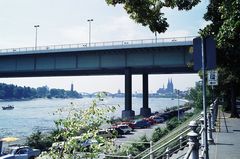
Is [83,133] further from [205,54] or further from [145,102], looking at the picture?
[145,102]

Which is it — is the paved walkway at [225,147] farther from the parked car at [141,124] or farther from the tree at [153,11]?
the parked car at [141,124]

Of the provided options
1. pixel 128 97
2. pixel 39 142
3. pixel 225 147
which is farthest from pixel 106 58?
pixel 225 147

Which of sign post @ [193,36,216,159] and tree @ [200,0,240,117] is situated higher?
tree @ [200,0,240,117]

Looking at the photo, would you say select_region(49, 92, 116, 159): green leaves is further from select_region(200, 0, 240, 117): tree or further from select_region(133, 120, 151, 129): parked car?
select_region(133, 120, 151, 129): parked car

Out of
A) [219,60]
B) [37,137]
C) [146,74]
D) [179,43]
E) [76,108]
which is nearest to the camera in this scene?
[76,108]

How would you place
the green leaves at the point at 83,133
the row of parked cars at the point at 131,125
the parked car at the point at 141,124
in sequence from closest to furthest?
the green leaves at the point at 83,133
the row of parked cars at the point at 131,125
the parked car at the point at 141,124

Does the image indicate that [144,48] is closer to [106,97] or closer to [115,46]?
[115,46]

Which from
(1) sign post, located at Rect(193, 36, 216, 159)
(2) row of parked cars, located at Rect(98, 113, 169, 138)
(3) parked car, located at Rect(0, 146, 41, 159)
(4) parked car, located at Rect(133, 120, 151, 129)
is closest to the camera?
(1) sign post, located at Rect(193, 36, 216, 159)

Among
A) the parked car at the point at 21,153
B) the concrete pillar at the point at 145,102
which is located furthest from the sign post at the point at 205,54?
the concrete pillar at the point at 145,102

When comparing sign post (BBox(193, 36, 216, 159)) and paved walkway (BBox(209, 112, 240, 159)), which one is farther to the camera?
paved walkway (BBox(209, 112, 240, 159))

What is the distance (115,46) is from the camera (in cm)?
5759

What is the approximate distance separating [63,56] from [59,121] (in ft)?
177

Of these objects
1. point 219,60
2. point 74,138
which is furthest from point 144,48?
point 74,138

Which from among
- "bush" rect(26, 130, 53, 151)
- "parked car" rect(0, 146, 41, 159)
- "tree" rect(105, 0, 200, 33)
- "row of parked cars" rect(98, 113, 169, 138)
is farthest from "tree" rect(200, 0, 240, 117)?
"row of parked cars" rect(98, 113, 169, 138)
